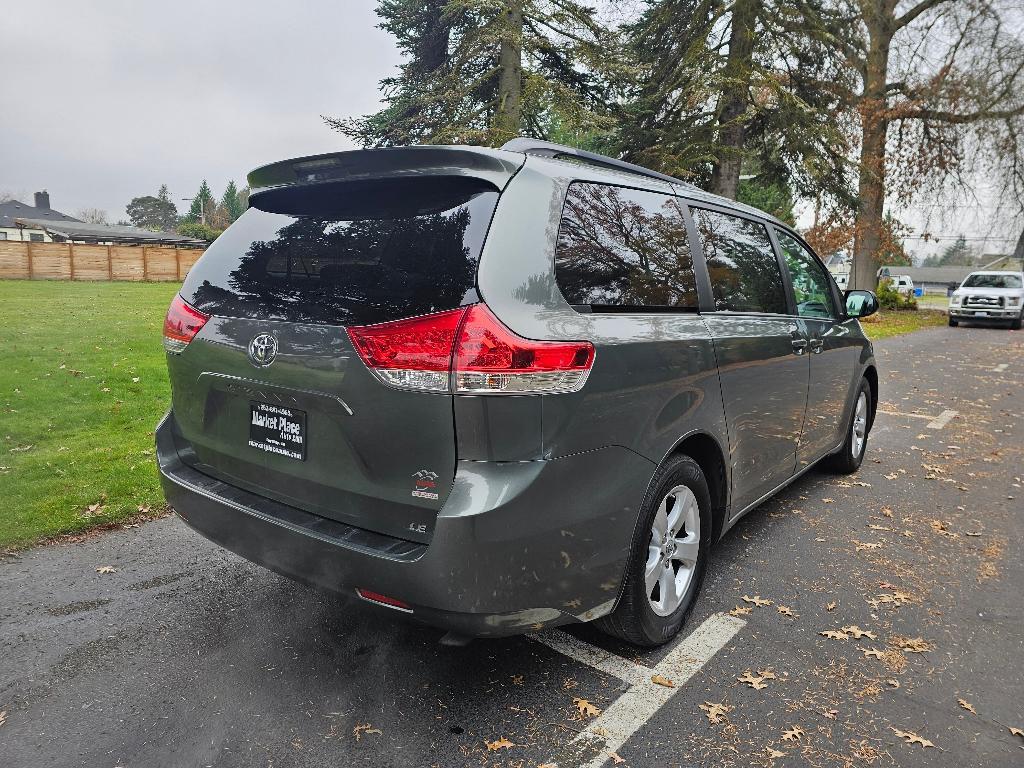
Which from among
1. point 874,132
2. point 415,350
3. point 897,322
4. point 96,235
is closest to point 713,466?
point 415,350

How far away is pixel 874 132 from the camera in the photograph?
69.7 ft

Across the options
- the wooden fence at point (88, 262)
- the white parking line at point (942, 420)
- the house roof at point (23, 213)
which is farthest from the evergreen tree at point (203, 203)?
the white parking line at point (942, 420)

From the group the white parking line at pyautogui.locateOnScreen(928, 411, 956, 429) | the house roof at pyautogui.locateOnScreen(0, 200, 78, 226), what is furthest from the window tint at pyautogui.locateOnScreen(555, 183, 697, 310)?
the house roof at pyautogui.locateOnScreen(0, 200, 78, 226)

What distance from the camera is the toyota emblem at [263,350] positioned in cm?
227

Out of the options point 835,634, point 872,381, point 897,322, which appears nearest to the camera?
point 835,634

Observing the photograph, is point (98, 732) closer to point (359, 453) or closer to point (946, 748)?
point (359, 453)

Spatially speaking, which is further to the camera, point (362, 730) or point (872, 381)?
point (872, 381)

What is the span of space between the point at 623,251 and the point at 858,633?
6.38 ft

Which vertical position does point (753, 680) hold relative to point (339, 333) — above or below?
below

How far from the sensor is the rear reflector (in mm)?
2084

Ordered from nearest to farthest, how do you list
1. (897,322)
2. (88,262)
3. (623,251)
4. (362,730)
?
(362,730)
(623,251)
(897,322)
(88,262)

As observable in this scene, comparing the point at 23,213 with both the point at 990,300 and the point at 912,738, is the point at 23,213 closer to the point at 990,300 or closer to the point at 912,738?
the point at 990,300

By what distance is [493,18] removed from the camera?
17328mm

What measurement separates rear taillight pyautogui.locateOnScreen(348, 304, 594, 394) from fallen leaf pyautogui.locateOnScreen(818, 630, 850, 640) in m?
1.81
